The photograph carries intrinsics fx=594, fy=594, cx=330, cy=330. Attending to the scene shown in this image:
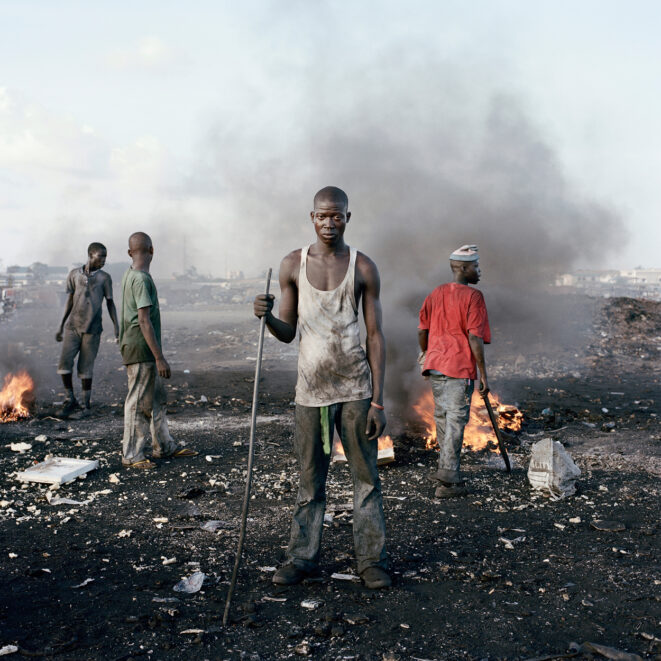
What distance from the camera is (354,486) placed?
10.8 feet

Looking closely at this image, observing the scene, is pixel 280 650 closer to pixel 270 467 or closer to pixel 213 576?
pixel 213 576

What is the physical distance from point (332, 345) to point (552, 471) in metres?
2.64

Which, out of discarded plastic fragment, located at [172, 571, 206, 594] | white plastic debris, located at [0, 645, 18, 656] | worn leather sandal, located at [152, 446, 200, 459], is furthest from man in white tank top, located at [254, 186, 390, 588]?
worn leather sandal, located at [152, 446, 200, 459]

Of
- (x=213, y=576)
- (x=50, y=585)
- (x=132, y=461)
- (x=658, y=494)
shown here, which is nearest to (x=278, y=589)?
(x=213, y=576)

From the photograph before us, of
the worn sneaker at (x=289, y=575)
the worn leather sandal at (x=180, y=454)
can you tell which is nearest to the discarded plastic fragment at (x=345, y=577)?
the worn sneaker at (x=289, y=575)

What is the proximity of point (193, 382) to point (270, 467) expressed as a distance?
16.7ft

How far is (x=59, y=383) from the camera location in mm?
10164

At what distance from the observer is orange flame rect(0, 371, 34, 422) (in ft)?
24.5

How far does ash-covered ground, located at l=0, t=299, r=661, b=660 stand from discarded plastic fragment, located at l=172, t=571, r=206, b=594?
0.04 metres

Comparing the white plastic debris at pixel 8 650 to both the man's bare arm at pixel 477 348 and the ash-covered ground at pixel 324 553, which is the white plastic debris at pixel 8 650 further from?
the man's bare arm at pixel 477 348

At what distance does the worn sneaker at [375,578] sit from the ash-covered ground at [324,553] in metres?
0.05

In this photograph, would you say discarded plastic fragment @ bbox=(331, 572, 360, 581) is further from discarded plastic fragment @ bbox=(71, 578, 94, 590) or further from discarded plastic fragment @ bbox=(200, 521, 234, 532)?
discarded plastic fragment @ bbox=(71, 578, 94, 590)

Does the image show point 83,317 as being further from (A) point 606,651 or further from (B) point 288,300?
(A) point 606,651

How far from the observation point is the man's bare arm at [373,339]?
3186 millimetres
